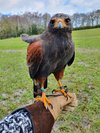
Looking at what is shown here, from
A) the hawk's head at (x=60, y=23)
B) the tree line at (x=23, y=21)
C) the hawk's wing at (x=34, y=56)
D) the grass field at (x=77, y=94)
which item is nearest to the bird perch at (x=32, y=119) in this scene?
the hawk's wing at (x=34, y=56)

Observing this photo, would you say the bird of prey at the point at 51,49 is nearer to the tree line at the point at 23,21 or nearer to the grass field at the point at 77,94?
the grass field at the point at 77,94

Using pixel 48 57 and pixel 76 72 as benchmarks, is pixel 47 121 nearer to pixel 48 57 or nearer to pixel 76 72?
pixel 48 57

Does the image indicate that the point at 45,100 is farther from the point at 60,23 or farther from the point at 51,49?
the point at 60,23

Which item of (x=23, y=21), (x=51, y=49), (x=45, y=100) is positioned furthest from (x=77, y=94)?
(x=23, y=21)

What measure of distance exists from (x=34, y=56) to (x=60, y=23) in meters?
0.30

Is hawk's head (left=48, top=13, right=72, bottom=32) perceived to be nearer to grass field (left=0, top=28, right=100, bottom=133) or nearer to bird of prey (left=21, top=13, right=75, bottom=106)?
bird of prey (left=21, top=13, right=75, bottom=106)

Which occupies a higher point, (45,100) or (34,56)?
(34,56)

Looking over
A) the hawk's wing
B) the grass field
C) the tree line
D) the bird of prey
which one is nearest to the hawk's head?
the bird of prey

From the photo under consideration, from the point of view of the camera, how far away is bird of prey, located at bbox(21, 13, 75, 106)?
5.08ft

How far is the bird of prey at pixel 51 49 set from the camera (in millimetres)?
1548

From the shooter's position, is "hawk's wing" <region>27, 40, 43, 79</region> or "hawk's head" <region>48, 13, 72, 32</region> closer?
"hawk's head" <region>48, 13, 72, 32</region>

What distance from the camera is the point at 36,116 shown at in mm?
1395

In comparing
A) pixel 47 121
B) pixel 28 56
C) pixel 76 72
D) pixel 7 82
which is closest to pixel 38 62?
pixel 28 56

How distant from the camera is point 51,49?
1585 mm
